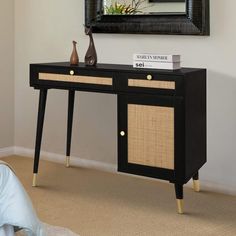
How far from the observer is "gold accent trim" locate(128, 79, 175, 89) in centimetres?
294

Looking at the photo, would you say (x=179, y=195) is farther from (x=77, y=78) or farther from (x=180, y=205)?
(x=77, y=78)

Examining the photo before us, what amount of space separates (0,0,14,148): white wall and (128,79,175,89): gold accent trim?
5.35ft

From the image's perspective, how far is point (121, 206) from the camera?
315cm

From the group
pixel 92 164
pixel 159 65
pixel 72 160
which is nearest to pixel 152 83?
pixel 159 65

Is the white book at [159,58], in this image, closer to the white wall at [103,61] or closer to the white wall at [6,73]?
the white wall at [103,61]

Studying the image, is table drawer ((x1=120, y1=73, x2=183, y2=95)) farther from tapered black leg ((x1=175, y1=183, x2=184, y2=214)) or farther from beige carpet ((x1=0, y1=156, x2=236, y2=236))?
beige carpet ((x1=0, y1=156, x2=236, y2=236))

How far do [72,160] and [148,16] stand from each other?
131cm

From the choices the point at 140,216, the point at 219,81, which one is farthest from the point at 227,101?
the point at 140,216

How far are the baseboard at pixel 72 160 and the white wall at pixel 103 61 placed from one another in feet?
0.12

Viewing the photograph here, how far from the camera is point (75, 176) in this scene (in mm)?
3795

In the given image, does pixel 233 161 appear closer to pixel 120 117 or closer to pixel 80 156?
pixel 120 117

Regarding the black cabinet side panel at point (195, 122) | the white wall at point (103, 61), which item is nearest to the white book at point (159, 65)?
the black cabinet side panel at point (195, 122)

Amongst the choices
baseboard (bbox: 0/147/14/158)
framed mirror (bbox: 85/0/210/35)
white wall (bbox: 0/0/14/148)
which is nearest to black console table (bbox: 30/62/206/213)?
framed mirror (bbox: 85/0/210/35)

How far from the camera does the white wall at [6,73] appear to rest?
4.31 meters
